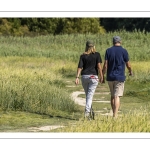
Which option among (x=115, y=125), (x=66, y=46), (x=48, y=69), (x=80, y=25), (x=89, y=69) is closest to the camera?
(x=115, y=125)

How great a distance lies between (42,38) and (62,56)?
7861mm

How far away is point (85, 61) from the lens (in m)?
12.7

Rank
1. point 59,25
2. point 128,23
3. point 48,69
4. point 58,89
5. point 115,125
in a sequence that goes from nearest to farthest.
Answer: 1. point 115,125
2. point 58,89
3. point 48,69
4. point 59,25
5. point 128,23

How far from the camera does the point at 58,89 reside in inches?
618

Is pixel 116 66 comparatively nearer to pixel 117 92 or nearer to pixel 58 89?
pixel 117 92

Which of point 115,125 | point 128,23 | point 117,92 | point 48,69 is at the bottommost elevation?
point 115,125

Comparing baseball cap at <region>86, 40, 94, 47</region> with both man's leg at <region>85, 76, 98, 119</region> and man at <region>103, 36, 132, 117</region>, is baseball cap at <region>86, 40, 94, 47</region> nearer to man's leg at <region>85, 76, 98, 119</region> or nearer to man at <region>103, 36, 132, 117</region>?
man at <region>103, 36, 132, 117</region>

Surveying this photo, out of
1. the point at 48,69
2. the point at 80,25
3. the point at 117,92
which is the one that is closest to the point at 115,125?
the point at 117,92

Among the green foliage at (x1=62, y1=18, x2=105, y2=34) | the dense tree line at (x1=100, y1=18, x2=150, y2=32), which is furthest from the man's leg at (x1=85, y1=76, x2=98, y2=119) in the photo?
the dense tree line at (x1=100, y1=18, x2=150, y2=32)

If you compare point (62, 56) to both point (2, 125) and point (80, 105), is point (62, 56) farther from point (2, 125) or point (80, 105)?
point (2, 125)

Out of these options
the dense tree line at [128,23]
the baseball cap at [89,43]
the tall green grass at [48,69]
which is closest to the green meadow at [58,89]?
the tall green grass at [48,69]

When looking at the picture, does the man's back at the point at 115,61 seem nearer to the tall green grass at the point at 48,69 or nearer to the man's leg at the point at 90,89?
the man's leg at the point at 90,89

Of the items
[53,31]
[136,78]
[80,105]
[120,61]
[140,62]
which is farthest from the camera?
[53,31]
